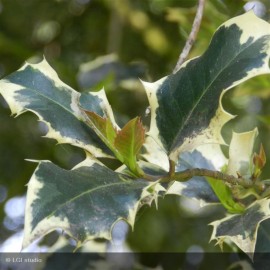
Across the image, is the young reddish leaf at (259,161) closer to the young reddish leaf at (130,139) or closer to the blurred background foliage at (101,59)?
the young reddish leaf at (130,139)

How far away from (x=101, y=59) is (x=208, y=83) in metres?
0.72

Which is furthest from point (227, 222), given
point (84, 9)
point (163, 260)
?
point (84, 9)

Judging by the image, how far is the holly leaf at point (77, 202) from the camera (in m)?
0.57

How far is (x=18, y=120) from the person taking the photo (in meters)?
1.56

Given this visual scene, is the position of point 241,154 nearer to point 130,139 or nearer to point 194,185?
point 194,185

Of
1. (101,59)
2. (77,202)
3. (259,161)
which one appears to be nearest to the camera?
(77,202)

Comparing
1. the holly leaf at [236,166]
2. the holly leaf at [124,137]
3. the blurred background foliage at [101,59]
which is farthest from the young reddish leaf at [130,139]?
the blurred background foliage at [101,59]

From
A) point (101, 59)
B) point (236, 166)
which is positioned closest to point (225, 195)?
point (236, 166)

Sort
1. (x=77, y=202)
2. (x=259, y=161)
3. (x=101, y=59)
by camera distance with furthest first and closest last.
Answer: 1. (x=101, y=59)
2. (x=259, y=161)
3. (x=77, y=202)

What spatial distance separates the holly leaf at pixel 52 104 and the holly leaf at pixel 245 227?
5.8 inches

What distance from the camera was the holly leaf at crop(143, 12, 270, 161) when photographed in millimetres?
628

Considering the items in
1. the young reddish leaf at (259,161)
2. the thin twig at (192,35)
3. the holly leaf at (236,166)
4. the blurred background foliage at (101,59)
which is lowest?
the blurred background foliage at (101,59)

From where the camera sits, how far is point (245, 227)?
0.66 m

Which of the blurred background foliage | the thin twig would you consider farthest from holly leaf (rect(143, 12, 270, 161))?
the blurred background foliage
